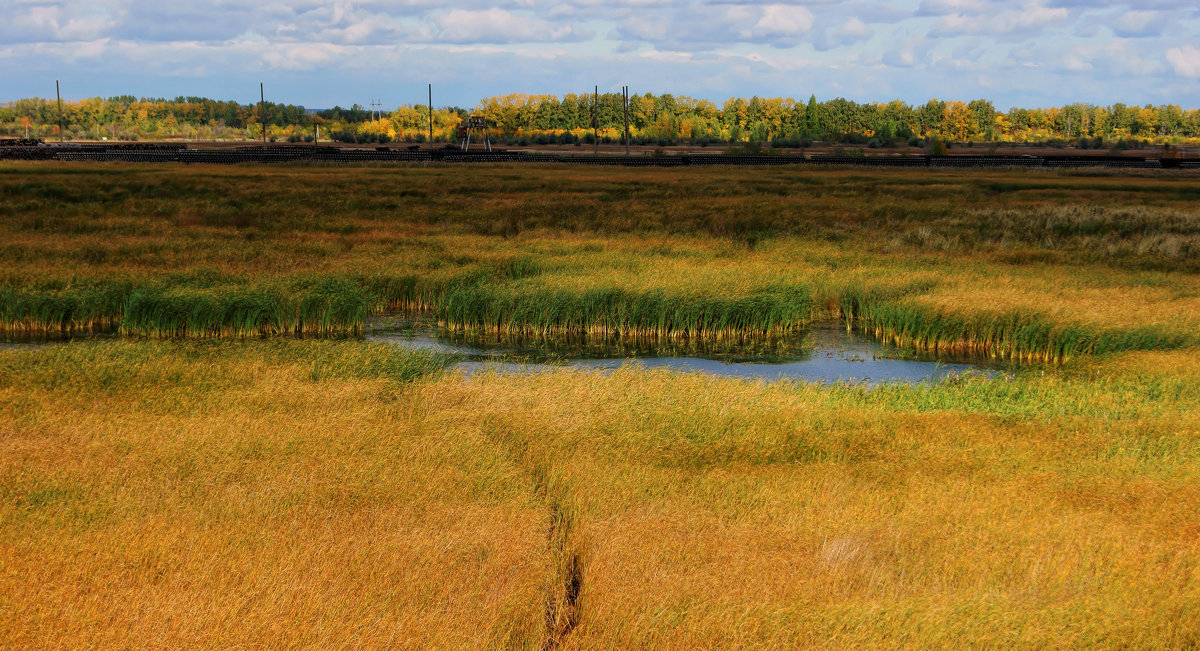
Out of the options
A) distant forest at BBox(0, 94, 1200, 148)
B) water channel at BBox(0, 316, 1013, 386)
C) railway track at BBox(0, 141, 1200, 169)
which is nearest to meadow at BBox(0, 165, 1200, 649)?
water channel at BBox(0, 316, 1013, 386)

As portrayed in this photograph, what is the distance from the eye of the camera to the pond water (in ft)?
54.3

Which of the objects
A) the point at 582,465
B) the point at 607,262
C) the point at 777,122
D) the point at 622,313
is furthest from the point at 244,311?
the point at 777,122

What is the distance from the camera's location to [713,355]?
18.4m

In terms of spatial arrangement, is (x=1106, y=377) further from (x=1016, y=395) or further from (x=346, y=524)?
(x=346, y=524)

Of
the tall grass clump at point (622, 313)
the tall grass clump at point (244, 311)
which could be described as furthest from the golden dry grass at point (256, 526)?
the tall grass clump at point (622, 313)

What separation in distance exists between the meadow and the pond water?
671mm

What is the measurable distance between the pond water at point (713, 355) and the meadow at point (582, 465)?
0.67 m

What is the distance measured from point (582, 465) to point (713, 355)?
9074 millimetres

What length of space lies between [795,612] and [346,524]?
3600mm

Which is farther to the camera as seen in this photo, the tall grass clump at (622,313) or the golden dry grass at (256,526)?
the tall grass clump at (622,313)

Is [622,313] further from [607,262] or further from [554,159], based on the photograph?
[554,159]

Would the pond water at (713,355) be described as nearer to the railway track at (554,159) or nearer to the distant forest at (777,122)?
the railway track at (554,159)

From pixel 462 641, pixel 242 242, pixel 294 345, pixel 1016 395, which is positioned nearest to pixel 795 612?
pixel 462 641

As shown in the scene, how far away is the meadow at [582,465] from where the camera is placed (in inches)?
255
